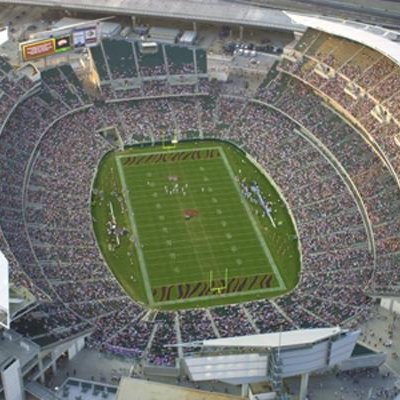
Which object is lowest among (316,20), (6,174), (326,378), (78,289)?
(326,378)

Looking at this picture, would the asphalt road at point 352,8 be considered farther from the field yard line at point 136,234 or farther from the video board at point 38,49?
the field yard line at point 136,234

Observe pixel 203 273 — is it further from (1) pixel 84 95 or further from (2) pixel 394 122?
(1) pixel 84 95

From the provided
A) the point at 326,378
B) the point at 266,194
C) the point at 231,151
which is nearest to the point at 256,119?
the point at 231,151

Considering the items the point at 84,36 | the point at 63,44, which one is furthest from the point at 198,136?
the point at 63,44

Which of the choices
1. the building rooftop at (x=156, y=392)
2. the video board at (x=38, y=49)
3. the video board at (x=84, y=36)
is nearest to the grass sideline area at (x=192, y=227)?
the video board at (x=38, y=49)

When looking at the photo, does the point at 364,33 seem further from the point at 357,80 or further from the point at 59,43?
the point at 59,43

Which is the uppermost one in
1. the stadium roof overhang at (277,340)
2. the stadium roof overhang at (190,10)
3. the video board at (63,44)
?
the stadium roof overhang at (190,10)
